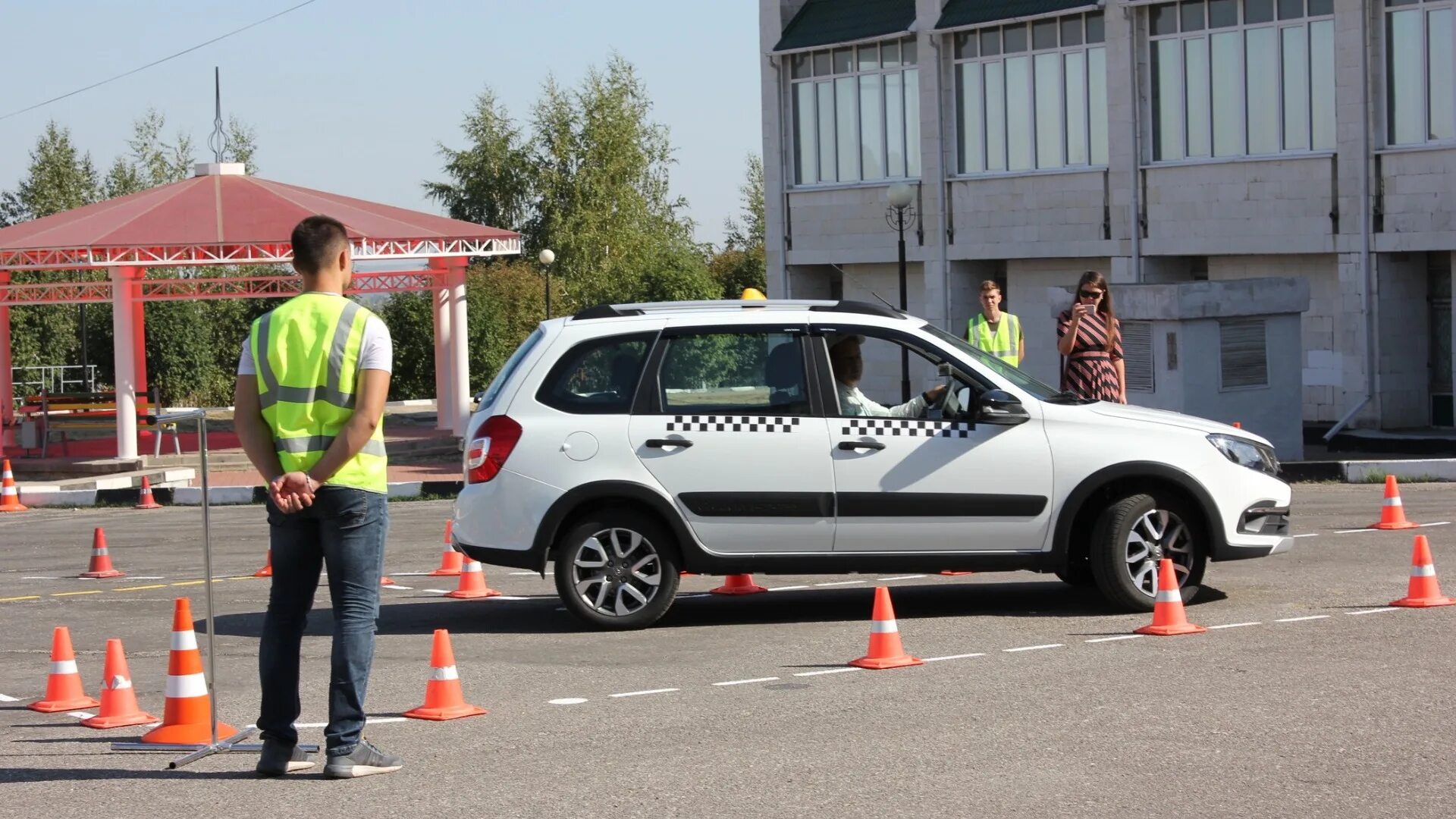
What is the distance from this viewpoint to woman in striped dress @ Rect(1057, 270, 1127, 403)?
13.5 meters

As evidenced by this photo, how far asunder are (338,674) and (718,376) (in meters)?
4.48

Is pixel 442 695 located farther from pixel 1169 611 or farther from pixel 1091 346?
pixel 1091 346

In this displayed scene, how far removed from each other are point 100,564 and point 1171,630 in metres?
8.81

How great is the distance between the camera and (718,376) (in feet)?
35.7

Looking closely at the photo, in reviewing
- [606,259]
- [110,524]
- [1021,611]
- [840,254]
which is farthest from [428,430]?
[606,259]

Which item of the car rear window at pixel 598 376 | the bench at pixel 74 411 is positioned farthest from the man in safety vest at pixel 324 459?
the bench at pixel 74 411

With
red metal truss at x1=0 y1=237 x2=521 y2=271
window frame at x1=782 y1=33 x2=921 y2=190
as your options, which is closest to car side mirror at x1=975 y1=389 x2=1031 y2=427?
red metal truss at x1=0 y1=237 x2=521 y2=271

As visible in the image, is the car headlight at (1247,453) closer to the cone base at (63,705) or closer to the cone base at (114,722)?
the cone base at (114,722)

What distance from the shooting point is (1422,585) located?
10.3m

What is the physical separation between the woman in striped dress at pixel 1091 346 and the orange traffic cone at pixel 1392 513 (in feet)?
8.43

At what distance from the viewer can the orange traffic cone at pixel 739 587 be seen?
12.0 metres

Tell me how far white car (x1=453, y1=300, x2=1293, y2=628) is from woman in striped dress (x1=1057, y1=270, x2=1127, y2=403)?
2.84 m

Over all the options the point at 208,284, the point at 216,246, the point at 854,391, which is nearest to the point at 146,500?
the point at 216,246

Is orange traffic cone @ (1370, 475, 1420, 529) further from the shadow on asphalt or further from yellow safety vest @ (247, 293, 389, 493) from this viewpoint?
yellow safety vest @ (247, 293, 389, 493)
